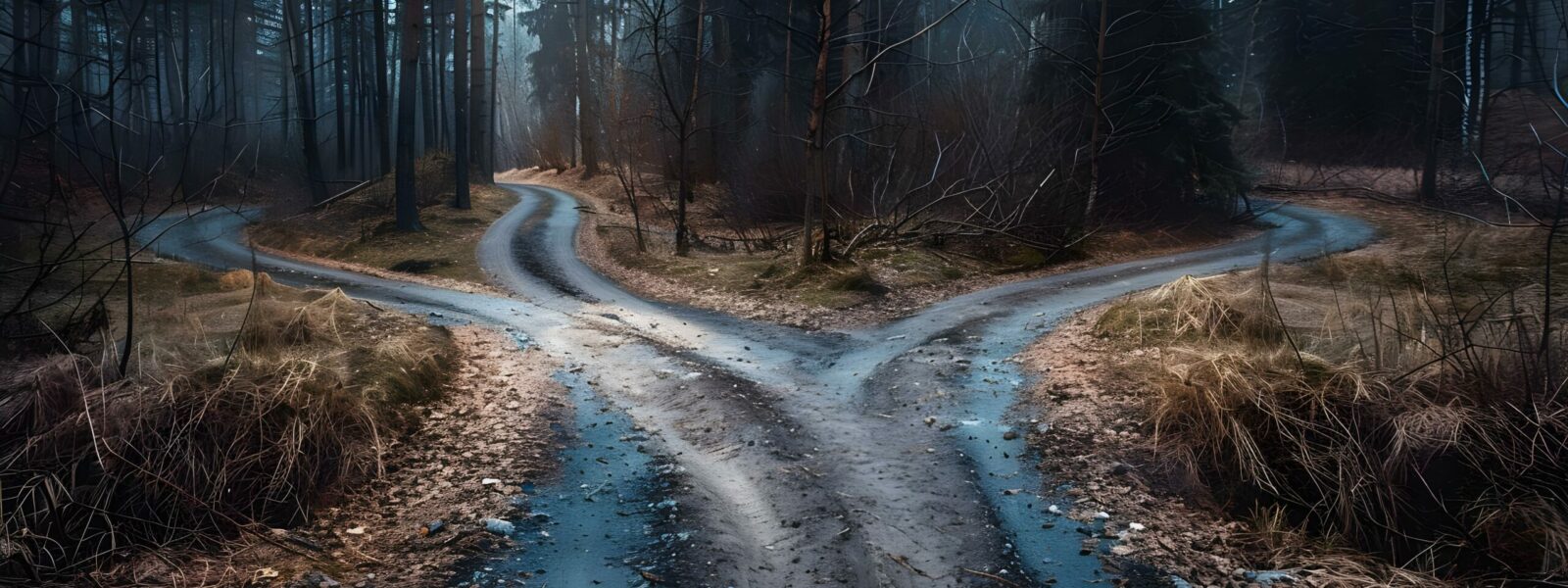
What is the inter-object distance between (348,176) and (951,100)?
23.2 m

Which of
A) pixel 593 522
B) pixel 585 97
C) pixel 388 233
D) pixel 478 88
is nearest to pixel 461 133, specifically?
pixel 388 233

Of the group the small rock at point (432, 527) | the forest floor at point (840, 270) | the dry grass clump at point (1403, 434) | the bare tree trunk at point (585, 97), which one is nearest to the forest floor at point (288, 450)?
the small rock at point (432, 527)

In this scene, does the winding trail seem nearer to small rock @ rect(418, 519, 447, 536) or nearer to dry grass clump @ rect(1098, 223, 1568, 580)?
small rock @ rect(418, 519, 447, 536)

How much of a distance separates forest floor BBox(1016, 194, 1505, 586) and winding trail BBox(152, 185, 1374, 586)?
297 mm

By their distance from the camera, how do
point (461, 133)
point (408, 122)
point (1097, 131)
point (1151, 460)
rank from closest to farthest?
point (1151, 460)
point (1097, 131)
point (408, 122)
point (461, 133)

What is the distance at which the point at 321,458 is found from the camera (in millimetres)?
6355

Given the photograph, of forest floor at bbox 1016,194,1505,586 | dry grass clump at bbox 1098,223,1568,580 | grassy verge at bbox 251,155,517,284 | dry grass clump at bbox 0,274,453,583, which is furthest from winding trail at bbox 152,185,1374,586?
grassy verge at bbox 251,155,517,284

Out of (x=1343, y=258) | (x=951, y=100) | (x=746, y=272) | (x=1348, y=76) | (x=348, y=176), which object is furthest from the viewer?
(x=348, y=176)

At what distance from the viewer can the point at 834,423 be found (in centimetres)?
771

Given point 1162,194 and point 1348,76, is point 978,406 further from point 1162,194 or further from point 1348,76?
point 1348,76

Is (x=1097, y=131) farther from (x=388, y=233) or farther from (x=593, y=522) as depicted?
(x=593, y=522)

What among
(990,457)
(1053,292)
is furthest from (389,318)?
(1053,292)

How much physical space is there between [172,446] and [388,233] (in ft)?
55.6

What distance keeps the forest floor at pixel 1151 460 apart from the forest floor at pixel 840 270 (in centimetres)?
303
